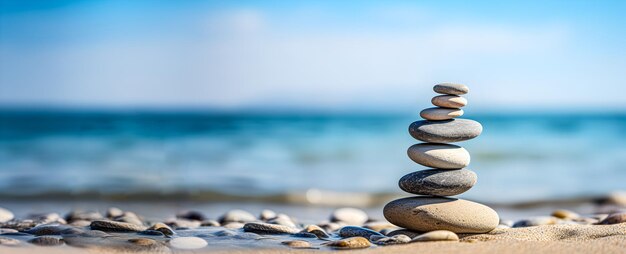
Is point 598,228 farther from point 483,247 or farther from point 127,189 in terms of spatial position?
point 127,189

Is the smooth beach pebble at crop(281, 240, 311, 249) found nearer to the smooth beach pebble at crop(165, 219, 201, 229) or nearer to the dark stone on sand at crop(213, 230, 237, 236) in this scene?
the dark stone on sand at crop(213, 230, 237, 236)

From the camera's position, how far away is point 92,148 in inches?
721

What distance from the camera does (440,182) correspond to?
16.1 ft

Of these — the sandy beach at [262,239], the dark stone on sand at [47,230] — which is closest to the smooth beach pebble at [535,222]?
the sandy beach at [262,239]

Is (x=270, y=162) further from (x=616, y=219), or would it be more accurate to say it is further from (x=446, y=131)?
(x=446, y=131)

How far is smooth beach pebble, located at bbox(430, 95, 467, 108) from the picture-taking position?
491 cm

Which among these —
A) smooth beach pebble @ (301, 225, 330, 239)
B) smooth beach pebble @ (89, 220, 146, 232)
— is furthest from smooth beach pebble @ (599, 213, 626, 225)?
smooth beach pebble @ (89, 220, 146, 232)

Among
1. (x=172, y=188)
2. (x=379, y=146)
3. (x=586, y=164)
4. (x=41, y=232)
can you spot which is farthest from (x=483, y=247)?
(x=379, y=146)

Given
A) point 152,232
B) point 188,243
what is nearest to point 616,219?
point 188,243

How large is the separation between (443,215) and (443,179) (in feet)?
0.75

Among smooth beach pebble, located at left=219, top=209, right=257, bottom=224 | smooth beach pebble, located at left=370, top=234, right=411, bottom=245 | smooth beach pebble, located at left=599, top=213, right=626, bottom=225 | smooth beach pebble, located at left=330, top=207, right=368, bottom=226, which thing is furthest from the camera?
smooth beach pebble, located at left=330, top=207, right=368, bottom=226

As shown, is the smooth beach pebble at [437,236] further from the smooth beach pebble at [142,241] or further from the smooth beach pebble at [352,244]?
the smooth beach pebble at [142,241]

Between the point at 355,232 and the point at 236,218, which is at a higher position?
the point at 236,218

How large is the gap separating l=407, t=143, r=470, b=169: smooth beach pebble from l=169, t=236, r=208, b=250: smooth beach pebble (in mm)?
1470
